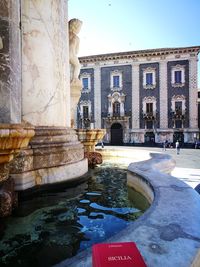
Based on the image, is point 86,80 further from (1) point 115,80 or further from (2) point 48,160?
(2) point 48,160

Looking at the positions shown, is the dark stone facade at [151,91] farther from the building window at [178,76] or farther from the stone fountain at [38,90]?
the stone fountain at [38,90]

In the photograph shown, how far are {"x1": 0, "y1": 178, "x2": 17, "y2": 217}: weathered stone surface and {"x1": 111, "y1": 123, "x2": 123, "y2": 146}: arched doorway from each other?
97.0ft

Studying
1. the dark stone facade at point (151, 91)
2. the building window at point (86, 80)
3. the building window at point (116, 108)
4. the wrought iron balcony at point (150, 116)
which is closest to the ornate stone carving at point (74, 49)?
the wrought iron balcony at point (150, 116)

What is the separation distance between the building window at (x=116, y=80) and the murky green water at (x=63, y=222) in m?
29.5

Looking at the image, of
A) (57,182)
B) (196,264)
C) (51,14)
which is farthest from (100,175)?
(196,264)

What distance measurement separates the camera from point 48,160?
3318mm

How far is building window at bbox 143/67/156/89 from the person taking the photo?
3066 centimetres

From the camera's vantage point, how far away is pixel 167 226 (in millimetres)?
1459

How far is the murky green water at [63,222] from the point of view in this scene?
1632 millimetres

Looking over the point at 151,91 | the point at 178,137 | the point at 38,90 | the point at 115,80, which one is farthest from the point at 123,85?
the point at 38,90

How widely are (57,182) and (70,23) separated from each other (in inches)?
156

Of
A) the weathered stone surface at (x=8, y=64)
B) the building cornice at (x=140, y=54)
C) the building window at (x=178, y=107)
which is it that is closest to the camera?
the weathered stone surface at (x=8, y=64)

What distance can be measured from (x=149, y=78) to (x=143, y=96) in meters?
2.42

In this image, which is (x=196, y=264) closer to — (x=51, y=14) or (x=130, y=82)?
(x=51, y=14)
